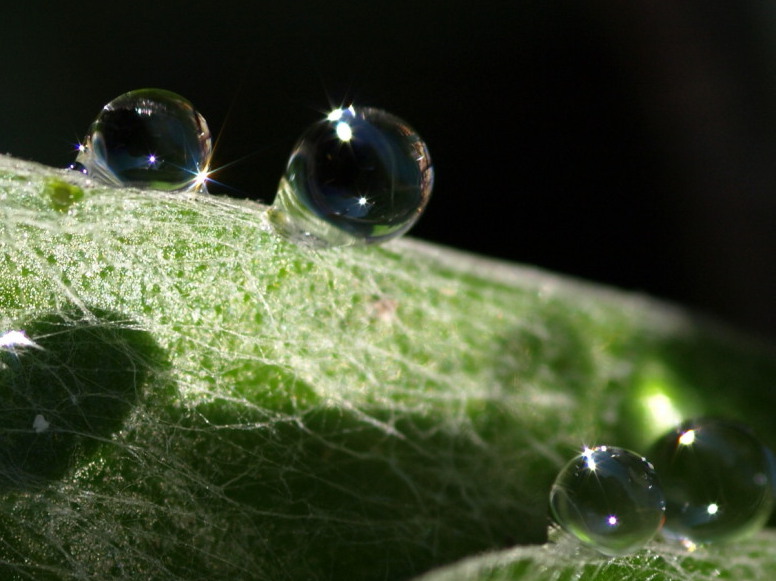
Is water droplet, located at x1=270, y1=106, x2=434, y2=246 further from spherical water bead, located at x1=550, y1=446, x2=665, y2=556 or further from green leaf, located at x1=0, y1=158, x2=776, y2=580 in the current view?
spherical water bead, located at x1=550, y1=446, x2=665, y2=556

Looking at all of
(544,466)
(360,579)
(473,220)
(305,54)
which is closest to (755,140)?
(473,220)

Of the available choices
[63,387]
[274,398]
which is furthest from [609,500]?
[63,387]

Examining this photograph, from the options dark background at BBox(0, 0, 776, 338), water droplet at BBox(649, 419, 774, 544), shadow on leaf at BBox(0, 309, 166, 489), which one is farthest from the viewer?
dark background at BBox(0, 0, 776, 338)

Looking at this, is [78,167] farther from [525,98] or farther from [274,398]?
[525,98]

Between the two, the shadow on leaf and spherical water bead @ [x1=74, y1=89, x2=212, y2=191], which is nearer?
the shadow on leaf

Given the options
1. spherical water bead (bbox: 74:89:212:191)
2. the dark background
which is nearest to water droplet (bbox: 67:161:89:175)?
spherical water bead (bbox: 74:89:212:191)

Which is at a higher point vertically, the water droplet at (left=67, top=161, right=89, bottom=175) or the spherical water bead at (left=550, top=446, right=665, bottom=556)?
the water droplet at (left=67, top=161, right=89, bottom=175)
